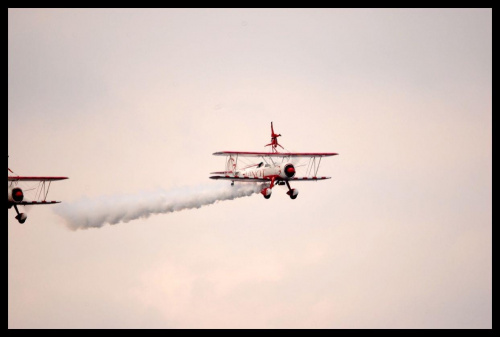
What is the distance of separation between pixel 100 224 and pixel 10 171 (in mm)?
9928

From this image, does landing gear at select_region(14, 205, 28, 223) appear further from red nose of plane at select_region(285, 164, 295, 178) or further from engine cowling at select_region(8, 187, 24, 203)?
red nose of plane at select_region(285, 164, 295, 178)

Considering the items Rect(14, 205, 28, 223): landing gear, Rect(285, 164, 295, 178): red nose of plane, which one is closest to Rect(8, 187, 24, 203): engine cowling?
Rect(14, 205, 28, 223): landing gear

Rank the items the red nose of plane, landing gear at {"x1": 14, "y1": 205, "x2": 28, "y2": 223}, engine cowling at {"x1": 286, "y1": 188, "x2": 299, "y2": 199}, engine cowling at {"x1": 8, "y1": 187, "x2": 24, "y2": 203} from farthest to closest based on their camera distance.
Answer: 1. landing gear at {"x1": 14, "y1": 205, "x2": 28, "y2": 223}
2. engine cowling at {"x1": 286, "y1": 188, "x2": 299, "y2": 199}
3. the red nose of plane
4. engine cowling at {"x1": 8, "y1": 187, "x2": 24, "y2": 203}

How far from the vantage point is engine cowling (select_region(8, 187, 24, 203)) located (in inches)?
3711

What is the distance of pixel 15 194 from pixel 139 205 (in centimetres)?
1438

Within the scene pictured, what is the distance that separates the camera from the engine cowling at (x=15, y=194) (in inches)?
3711

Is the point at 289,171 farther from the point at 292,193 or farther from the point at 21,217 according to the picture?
the point at 21,217

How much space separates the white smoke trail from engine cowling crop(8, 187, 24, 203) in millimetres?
4920

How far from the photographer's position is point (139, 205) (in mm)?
104750

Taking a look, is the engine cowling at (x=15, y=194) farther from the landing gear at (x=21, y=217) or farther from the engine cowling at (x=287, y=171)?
the engine cowling at (x=287, y=171)

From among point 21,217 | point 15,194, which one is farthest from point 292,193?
point 21,217

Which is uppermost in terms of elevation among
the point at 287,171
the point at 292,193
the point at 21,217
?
the point at 287,171
